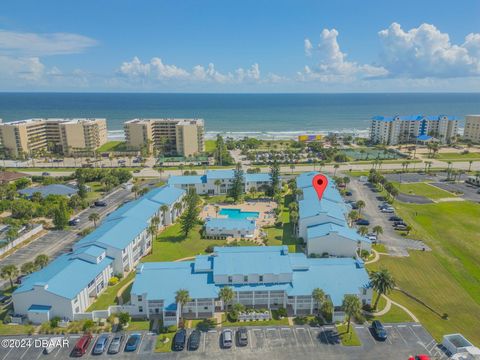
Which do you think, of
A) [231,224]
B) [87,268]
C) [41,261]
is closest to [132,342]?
[87,268]

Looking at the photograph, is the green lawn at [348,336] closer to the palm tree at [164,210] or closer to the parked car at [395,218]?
the parked car at [395,218]

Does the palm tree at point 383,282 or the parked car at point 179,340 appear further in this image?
the palm tree at point 383,282

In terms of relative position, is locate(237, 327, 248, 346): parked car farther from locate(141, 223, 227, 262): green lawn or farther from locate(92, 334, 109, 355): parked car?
locate(141, 223, 227, 262): green lawn

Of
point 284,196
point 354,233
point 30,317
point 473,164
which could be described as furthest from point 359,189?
point 30,317

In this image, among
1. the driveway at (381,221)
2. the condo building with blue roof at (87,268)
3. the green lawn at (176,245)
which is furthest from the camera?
the driveway at (381,221)

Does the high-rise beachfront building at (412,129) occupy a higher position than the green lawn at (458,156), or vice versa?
the high-rise beachfront building at (412,129)

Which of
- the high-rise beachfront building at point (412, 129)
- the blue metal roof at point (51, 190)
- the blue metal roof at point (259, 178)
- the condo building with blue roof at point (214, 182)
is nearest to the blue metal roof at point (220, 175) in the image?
the condo building with blue roof at point (214, 182)

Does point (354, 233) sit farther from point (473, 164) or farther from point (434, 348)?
point (473, 164)

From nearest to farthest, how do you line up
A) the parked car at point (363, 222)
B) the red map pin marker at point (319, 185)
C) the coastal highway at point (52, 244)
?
the coastal highway at point (52, 244) → the parked car at point (363, 222) → the red map pin marker at point (319, 185)
